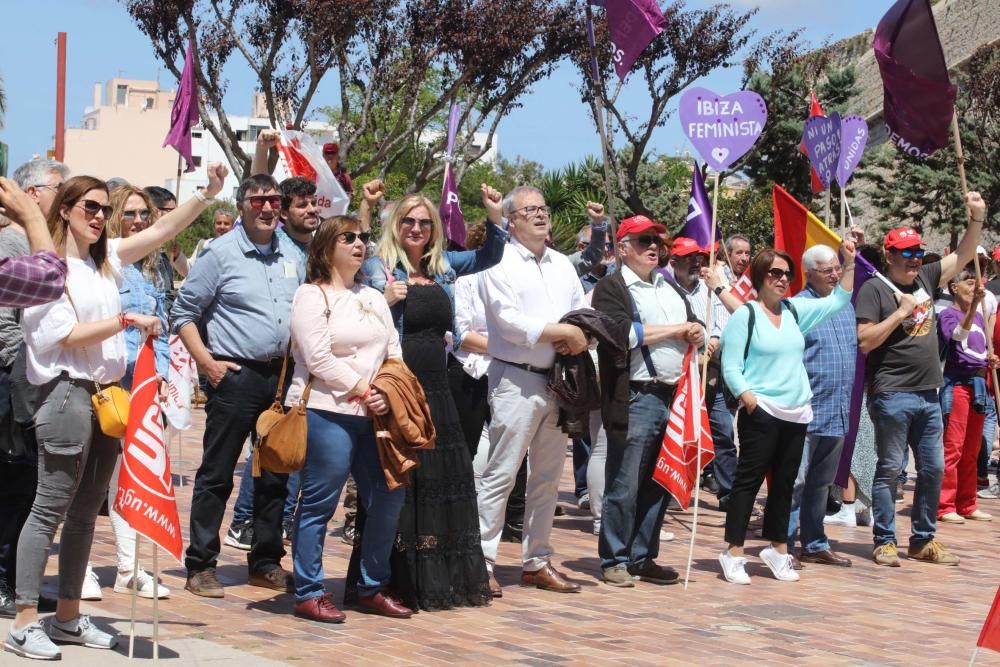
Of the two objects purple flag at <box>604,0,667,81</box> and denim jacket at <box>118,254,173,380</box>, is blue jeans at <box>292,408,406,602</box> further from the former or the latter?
purple flag at <box>604,0,667,81</box>

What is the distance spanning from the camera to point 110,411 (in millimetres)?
6047

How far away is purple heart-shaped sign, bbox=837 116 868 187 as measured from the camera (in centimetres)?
1173

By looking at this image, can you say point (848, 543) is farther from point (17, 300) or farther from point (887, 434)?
point (17, 300)

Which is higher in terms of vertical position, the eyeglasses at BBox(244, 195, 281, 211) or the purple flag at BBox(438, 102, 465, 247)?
the purple flag at BBox(438, 102, 465, 247)

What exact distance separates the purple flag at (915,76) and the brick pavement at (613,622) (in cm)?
285

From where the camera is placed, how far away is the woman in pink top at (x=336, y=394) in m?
6.88

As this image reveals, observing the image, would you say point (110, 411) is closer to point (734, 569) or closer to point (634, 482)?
point (634, 482)

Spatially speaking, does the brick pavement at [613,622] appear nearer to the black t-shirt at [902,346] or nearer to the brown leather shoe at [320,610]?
the brown leather shoe at [320,610]

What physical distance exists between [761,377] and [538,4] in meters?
16.5

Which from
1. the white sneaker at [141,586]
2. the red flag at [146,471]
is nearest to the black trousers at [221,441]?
the white sneaker at [141,586]

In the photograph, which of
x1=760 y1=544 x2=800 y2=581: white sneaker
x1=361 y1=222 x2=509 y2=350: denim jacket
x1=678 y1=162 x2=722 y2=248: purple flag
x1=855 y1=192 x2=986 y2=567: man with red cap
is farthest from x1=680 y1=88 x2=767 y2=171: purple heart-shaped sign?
x1=760 y1=544 x2=800 y2=581: white sneaker

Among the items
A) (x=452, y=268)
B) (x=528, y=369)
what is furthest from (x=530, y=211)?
(x=528, y=369)

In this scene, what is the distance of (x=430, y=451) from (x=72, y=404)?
2040mm

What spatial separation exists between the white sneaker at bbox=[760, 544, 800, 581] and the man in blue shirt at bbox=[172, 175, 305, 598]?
9.97 feet
